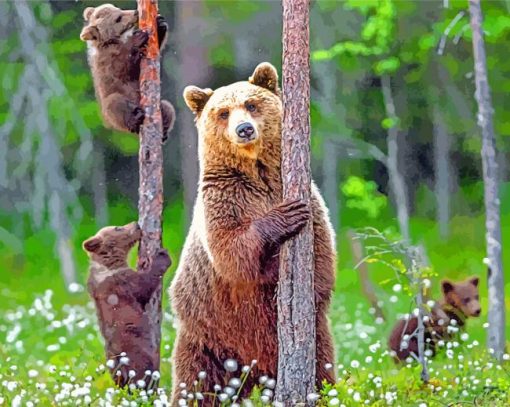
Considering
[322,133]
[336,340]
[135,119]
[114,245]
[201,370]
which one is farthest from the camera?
[322,133]

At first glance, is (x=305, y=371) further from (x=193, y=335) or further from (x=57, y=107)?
(x=57, y=107)

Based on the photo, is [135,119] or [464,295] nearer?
[135,119]

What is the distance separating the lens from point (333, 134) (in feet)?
31.4

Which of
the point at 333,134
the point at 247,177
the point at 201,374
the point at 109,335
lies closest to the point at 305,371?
the point at 201,374

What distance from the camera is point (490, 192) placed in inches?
289

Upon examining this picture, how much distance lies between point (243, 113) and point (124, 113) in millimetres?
1020

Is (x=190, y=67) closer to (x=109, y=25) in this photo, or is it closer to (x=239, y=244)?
(x=109, y=25)

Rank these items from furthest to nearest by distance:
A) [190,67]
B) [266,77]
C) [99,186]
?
[99,186] → [190,67] → [266,77]

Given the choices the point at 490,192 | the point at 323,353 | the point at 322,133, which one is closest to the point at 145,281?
the point at 323,353

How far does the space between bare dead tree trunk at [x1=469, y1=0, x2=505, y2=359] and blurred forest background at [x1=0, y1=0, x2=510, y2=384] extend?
587mm

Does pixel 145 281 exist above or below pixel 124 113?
below

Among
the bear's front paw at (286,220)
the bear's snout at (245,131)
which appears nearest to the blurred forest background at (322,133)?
the bear's snout at (245,131)

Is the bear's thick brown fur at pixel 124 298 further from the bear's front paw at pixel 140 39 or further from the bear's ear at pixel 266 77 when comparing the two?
the bear's ear at pixel 266 77

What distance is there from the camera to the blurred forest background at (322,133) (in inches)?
328
